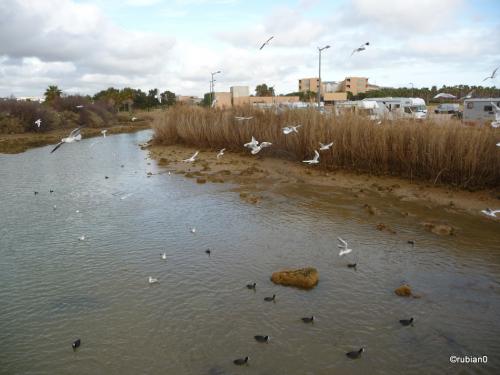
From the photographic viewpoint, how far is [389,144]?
15.1m

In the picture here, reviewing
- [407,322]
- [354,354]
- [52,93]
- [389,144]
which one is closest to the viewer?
[354,354]

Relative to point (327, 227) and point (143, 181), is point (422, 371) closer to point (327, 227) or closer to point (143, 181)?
point (327, 227)

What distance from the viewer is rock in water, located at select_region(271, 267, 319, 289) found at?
24.1 ft

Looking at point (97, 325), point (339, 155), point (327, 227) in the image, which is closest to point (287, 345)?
point (97, 325)

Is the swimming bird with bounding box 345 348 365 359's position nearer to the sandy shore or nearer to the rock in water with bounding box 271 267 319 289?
the rock in water with bounding box 271 267 319 289

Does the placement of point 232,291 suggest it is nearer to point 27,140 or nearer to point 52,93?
point 27,140

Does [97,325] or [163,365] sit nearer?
[163,365]

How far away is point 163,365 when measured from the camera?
5.37 metres

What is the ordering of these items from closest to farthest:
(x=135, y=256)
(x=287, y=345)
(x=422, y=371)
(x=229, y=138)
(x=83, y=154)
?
(x=422, y=371), (x=287, y=345), (x=135, y=256), (x=229, y=138), (x=83, y=154)

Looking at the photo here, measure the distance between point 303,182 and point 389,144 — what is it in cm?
340

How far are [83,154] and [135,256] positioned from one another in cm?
1872

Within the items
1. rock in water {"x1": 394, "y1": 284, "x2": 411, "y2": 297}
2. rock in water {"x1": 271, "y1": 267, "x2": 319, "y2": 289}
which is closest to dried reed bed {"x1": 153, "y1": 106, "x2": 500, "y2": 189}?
rock in water {"x1": 394, "y1": 284, "x2": 411, "y2": 297}

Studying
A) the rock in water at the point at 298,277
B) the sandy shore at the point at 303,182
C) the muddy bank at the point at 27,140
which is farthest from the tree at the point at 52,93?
the rock in water at the point at 298,277

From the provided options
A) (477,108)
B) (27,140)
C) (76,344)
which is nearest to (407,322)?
(76,344)
